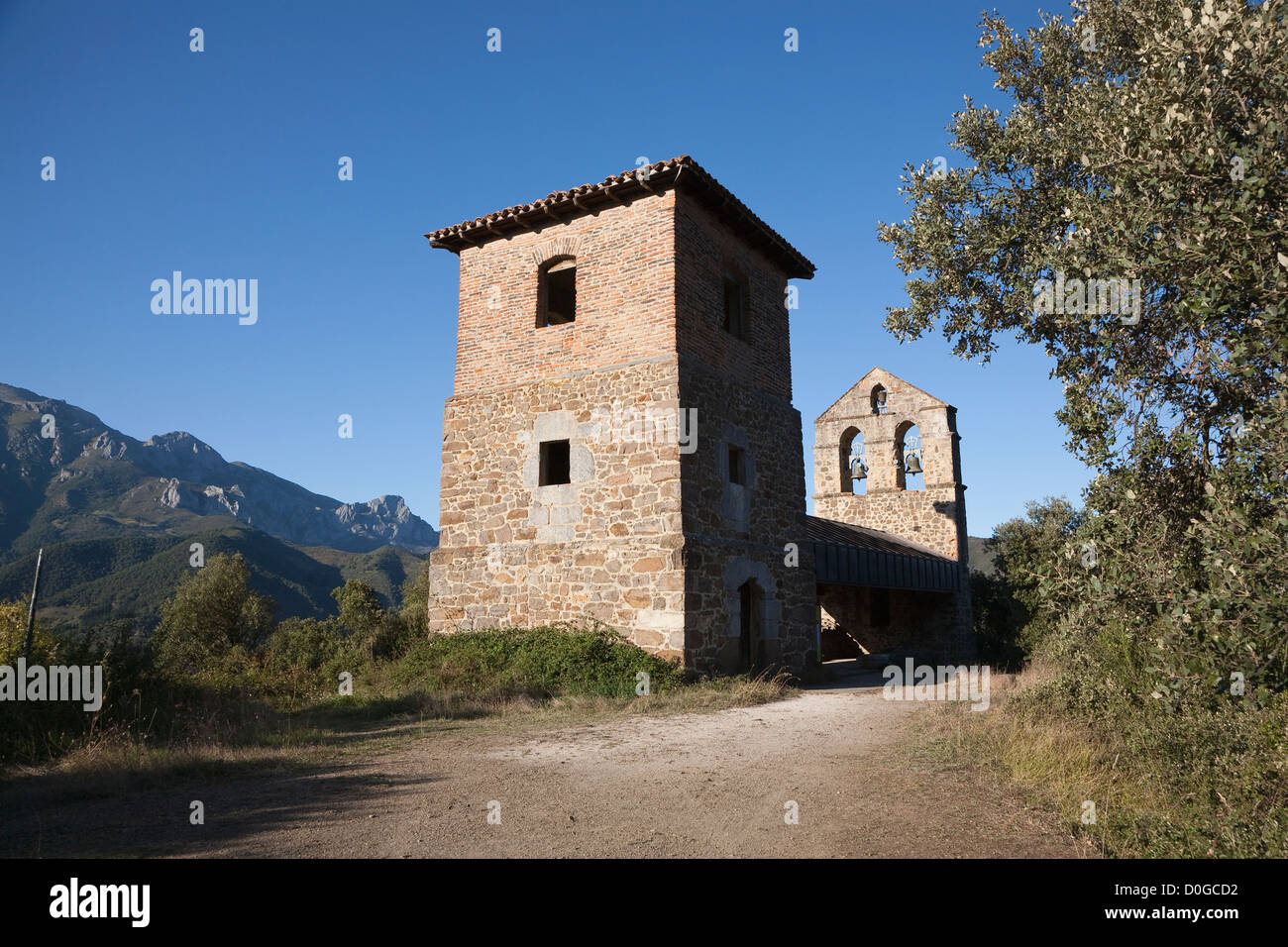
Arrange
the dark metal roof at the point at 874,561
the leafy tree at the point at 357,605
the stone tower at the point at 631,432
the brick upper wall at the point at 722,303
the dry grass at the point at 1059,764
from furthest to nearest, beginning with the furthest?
1. the leafy tree at the point at 357,605
2. the dark metal roof at the point at 874,561
3. the brick upper wall at the point at 722,303
4. the stone tower at the point at 631,432
5. the dry grass at the point at 1059,764

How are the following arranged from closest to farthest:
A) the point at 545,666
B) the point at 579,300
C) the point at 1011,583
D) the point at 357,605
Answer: the point at 545,666 < the point at 579,300 < the point at 1011,583 < the point at 357,605

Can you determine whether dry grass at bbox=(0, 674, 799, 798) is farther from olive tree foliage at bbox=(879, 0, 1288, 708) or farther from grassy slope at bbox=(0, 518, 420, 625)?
grassy slope at bbox=(0, 518, 420, 625)

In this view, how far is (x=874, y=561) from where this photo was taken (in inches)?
666

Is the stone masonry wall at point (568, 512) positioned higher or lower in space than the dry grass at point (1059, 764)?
higher

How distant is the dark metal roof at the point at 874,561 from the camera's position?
51.0 feet

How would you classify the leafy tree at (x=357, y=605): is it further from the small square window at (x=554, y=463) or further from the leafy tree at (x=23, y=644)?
the leafy tree at (x=23, y=644)

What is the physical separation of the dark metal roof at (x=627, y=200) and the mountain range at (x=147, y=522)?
396 inches

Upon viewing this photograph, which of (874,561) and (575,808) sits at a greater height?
(874,561)

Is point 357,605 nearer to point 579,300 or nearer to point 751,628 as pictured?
point 579,300

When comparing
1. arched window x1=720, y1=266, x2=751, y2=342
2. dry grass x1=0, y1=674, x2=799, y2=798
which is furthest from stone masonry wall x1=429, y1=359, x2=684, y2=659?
arched window x1=720, y1=266, x2=751, y2=342

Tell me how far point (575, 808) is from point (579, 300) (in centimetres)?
991

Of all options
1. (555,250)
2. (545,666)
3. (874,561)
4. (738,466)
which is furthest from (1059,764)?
(555,250)

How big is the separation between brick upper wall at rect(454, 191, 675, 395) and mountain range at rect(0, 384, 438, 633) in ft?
31.5

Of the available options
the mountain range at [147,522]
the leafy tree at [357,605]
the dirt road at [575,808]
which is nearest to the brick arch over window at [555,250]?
the dirt road at [575,808]
